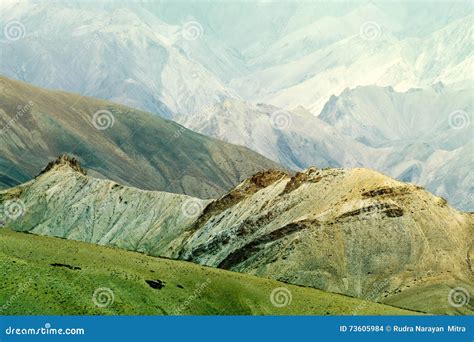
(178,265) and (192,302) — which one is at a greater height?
(178,265)

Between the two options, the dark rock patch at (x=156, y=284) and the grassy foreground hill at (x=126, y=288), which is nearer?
the grassy foreground hill at (x=126, y=288)

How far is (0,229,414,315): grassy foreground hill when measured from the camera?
114 metres

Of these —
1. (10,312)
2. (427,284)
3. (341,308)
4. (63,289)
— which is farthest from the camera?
(427,284)

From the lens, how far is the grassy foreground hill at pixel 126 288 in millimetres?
114125

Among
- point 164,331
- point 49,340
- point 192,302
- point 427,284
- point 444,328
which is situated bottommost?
point 49,340

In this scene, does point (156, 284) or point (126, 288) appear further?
point (156, 284)

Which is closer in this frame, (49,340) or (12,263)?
(49,340)

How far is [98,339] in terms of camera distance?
328ft

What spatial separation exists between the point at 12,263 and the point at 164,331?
24.3 metres

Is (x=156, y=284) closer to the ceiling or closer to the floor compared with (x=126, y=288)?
closer to the ceiling

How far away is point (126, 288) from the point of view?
12706 cm

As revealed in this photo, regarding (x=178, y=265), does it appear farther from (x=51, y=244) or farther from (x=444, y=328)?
(x=444, y=328)

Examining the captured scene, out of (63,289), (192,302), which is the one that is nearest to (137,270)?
(192,302)

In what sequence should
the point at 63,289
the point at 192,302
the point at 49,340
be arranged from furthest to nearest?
the point at 192,302
the point at 63,289
the point at 49,340
